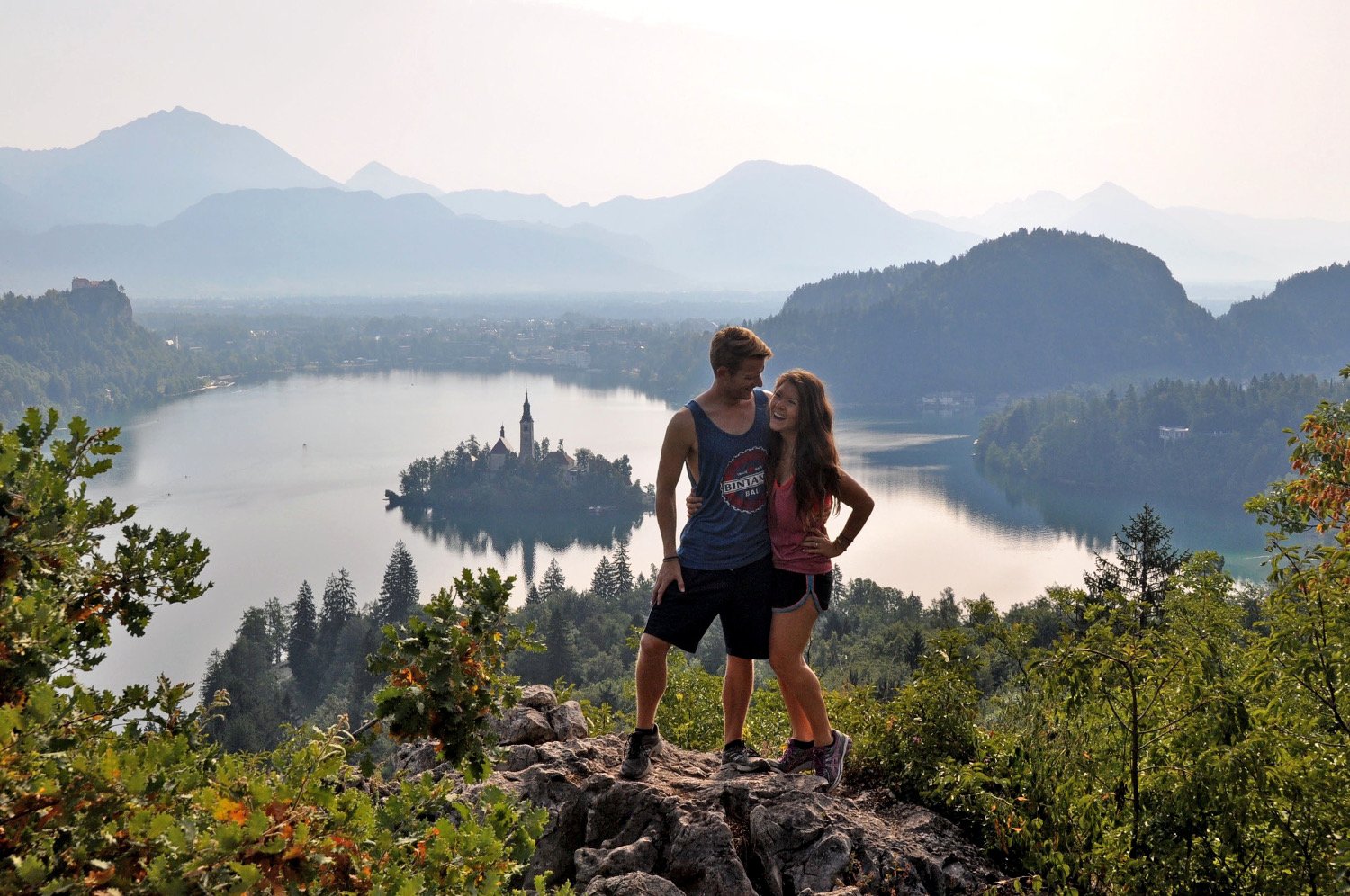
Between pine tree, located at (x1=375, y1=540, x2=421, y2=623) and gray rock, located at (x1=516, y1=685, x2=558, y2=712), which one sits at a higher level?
gray rock, located at (x1=516, y1=685, x2=558, y2=712)

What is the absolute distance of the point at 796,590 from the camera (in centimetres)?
298

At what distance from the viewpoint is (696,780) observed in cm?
298

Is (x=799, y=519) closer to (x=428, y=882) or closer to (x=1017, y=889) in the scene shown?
(x=1017, y=889)

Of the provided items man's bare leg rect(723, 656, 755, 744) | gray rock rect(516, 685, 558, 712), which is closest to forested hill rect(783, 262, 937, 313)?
gray rock rect(516, 685, 558, 712)

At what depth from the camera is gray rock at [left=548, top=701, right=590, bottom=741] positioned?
142 inches

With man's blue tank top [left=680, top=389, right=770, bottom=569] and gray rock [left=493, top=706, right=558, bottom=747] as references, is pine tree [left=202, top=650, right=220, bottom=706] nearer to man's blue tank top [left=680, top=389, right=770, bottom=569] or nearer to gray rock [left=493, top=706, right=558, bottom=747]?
gray rock [left=493, top=706, right=558, bottom=747]

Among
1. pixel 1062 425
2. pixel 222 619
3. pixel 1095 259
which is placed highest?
pixel 1095 259

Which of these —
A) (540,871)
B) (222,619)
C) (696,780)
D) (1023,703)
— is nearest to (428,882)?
(540,871)

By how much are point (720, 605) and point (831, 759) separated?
559mm

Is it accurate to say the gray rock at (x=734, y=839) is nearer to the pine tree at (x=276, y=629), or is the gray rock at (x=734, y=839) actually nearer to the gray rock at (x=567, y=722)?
the gray rock at (x=567, y=722)

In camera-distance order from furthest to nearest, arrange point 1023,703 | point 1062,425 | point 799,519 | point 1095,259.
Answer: point 1095,259, point 1062,425, point 1023,703, point 799,519

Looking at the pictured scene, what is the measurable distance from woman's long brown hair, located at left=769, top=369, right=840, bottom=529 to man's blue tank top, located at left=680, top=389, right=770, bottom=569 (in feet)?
0.34

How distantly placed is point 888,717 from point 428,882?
2.08 m

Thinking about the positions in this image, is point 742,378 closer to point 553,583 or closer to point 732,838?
point 732,838
